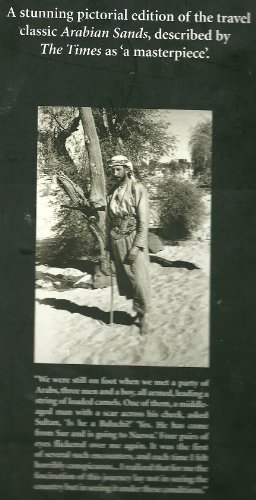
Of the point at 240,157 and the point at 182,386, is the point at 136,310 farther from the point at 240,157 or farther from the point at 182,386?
the point at 240,157

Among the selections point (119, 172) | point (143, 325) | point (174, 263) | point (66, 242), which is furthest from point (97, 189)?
point (143, 325)

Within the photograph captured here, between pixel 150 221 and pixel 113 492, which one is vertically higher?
pixel 150 221

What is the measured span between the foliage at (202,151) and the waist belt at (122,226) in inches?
9.4

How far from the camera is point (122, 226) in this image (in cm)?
181

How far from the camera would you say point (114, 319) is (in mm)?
1793

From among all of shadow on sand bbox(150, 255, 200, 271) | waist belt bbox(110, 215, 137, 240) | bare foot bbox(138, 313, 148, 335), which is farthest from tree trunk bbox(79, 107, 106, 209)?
bare foot bbox(138, 313, 148, 335)

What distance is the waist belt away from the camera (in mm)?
1810

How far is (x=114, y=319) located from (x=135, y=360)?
14 cm

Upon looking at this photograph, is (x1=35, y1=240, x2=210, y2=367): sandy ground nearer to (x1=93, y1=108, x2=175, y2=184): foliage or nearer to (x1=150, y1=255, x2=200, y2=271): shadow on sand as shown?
(x1=150, y1=255, x2=200, y2=271): shadow on sand

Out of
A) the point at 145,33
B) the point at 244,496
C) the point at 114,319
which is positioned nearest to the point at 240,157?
the point at 145,33

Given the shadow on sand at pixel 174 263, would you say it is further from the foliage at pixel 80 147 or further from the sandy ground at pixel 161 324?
the foliage at pixel 80 147

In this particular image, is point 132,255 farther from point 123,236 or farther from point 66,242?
point 66,242

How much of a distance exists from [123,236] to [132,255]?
2.6 inches

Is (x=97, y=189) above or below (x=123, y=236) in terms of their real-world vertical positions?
above
